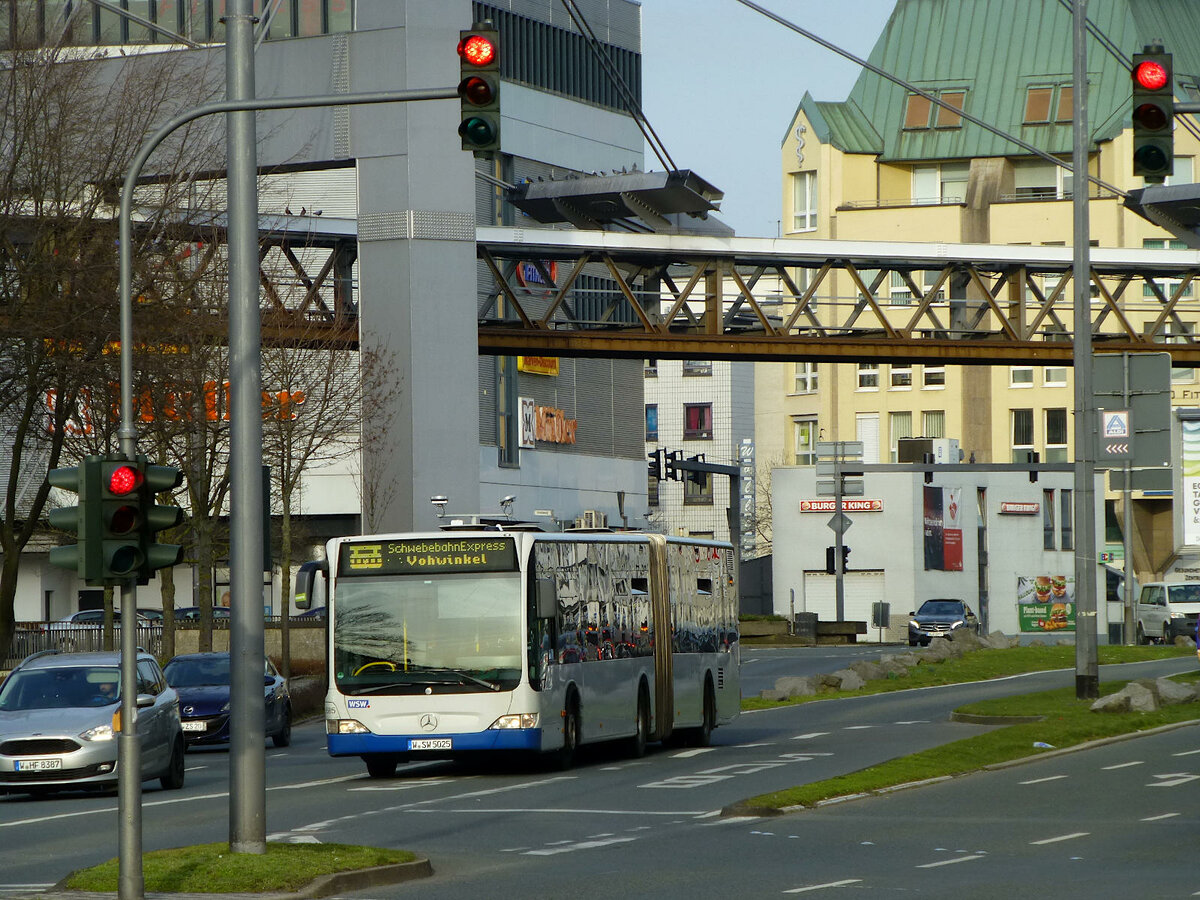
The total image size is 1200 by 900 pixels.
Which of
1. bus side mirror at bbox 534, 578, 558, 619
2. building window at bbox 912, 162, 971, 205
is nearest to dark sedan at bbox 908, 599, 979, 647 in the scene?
building window at bbox 912, 162, 971, 205

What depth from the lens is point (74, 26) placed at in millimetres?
30219

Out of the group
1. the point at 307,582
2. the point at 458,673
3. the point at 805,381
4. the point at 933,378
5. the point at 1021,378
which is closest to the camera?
the point at 307,582

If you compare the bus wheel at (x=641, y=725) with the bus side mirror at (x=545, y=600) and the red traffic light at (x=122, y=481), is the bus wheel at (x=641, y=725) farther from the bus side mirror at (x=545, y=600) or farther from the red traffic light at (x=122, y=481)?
the red traffic light at (x=122, y=481)

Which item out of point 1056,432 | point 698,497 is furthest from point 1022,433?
point 698,497

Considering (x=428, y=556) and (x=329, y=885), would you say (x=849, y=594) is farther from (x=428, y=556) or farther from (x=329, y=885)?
(x=329, y=885)

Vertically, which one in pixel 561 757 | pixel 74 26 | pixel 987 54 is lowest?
pixel 561 757

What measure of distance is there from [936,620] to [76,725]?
50401mm

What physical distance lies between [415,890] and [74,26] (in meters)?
20.3

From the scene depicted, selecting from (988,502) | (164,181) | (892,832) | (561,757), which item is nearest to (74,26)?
(164,181)

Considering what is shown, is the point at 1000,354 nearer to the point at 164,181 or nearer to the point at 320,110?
the point at 320,110

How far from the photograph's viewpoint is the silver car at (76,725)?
21.2m

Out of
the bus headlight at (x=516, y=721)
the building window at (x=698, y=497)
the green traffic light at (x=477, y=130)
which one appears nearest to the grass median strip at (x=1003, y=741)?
the bus headlight at (x=516, y=721)

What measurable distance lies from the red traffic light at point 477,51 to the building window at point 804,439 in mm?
95647

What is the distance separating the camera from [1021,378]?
10312cm
